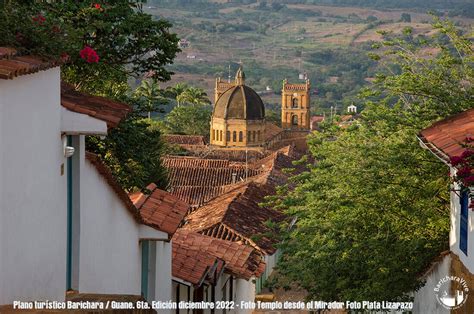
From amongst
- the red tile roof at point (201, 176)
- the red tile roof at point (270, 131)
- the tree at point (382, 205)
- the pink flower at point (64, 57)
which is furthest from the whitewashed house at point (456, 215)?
the red tile roof at point (270, 131)

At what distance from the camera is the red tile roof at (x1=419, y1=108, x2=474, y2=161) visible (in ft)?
37.9

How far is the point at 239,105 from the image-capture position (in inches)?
4299

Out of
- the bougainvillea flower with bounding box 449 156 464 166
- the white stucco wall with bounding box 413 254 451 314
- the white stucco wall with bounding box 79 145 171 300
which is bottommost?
the white stucco wall with bounding box 413 254 451 314

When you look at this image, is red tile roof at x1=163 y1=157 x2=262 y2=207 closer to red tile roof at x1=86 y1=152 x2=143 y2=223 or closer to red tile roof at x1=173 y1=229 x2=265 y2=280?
red tile roof at x1=173 y1=229 x2=265 y2=280

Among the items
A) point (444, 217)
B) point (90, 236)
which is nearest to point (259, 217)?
point (444, 217)

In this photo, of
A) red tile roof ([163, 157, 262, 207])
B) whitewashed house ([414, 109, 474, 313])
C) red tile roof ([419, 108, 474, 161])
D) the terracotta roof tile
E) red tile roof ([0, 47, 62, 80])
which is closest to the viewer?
red tile roof ([0, 47, 62, 80])

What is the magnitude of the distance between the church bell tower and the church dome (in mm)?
19749

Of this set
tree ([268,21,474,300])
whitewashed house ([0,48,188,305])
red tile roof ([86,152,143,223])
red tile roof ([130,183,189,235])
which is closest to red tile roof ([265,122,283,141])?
tree ([268,21,474,300])

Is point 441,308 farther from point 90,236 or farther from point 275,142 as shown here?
point 275,142

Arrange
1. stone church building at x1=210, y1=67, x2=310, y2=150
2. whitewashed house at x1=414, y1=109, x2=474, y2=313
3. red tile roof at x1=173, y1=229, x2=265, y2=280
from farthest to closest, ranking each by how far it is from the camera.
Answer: stone church building at x1=210, y1=67, x2=310, y2=150 < red tile roof at x1=173, y1=229, x2=265, y2=280 < whitewashed house at x1=414, y1=109, x2=474, y2=313

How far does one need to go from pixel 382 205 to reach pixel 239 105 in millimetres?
93519

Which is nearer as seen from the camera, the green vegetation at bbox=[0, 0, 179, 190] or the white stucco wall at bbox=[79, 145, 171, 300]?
the white stucco wall at bbox=[79, 145, 171, 300]

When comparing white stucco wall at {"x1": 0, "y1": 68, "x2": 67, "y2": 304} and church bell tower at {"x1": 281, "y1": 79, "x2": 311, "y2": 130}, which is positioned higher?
church bell tower at {"x1": 281, "y1": 79, "x2": 311, "y2": 130}

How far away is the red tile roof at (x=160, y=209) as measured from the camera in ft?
44.4
